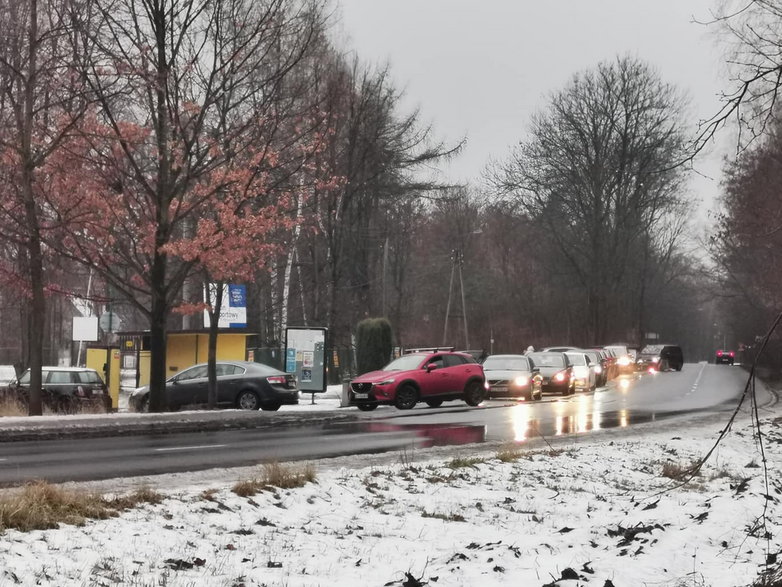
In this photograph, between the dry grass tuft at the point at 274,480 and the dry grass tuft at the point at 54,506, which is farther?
the dry grass tuft at the point at 274,480

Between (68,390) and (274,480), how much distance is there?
2004cm

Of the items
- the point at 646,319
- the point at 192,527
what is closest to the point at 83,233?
the point at 192,527

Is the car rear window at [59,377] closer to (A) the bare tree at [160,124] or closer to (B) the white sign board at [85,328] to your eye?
→ (A) the bare tree at [160,124]

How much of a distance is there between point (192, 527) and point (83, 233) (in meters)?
16.7

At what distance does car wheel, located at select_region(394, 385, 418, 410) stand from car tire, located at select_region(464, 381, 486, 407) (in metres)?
2.11

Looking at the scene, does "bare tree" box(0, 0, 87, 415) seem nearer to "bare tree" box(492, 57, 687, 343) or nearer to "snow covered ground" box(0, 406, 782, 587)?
"snow covered ground" box(0, 406, 782, 587)

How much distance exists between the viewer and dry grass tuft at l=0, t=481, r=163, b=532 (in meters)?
7.97

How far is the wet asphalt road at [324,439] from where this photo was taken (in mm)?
13750

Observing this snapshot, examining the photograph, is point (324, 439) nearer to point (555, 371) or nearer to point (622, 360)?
point (555, 371)

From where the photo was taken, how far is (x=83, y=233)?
23.9 metres

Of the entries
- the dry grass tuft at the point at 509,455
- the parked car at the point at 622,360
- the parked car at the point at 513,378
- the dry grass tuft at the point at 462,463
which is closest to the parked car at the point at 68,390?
the parked car at the point at 513,378

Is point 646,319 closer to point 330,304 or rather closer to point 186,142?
point 330,304

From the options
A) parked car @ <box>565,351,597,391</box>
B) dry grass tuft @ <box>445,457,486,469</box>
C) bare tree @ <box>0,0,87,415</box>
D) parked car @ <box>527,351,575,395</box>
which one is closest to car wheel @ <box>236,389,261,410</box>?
bare tree @ <box>0,0,87,415</box>

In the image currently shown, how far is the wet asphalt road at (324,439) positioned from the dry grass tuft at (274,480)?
6.80 feet
